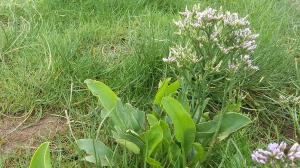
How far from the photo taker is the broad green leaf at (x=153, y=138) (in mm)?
1732

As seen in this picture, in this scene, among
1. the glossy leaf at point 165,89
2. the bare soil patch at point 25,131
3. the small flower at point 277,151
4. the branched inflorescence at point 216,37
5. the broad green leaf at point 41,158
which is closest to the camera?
the small flower at point 277,151

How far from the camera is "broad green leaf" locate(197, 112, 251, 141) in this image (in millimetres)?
1788

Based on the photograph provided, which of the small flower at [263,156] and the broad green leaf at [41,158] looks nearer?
the small flower at [263,156]

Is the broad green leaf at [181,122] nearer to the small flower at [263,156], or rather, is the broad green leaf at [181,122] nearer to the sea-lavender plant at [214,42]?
the sea-lavender plant at [214,42]

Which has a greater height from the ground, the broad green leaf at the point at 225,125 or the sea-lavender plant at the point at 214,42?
the sea-lavender plant at the point at 214,42

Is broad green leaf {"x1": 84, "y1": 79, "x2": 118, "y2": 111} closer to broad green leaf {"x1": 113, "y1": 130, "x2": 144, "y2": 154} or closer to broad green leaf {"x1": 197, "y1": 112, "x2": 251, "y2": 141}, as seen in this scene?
broad green leaf {"x1": 113, "y1": 130, "x2": 144, "y2": 154}

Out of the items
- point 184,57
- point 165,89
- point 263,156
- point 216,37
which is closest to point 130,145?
point 165,89

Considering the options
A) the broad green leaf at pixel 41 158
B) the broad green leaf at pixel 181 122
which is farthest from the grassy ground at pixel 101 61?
the broad green leaf at pixel 41 158

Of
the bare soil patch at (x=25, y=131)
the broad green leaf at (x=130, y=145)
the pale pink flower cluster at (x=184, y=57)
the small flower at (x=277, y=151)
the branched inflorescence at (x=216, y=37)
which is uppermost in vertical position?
the branched inflorescence at (x=216, y=37)

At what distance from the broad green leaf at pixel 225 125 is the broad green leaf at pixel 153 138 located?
0.16 m

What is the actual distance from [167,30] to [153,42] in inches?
7.7

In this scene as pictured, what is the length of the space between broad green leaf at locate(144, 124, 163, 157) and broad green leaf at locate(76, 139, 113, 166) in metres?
0.15

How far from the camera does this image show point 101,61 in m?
2.51

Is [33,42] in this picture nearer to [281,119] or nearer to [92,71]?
[92,71]
